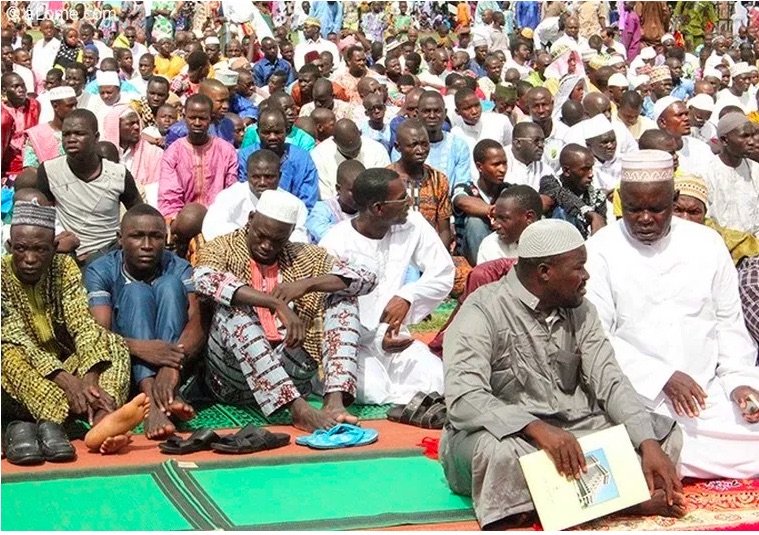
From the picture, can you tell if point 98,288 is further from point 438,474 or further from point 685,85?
point 685,85

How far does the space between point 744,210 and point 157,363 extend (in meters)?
4.53

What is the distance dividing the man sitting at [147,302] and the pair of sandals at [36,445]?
62 centimetres

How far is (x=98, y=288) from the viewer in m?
5.80

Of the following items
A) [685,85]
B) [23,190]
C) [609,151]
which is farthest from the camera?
[685,85]

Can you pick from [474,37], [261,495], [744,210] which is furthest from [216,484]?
[474,37]

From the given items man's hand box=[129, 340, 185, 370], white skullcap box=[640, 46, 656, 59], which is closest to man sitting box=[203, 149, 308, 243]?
man's hand box=[129, 340, 185, 370]

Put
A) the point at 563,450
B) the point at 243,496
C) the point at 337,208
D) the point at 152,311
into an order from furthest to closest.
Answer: the point at 337,208
the point at 152,311
the point at 243,496
the point at 563,450

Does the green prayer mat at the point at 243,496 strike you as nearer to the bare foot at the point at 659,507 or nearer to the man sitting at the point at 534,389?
the man sitting at the point at 534,389

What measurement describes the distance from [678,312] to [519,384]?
0.89 m

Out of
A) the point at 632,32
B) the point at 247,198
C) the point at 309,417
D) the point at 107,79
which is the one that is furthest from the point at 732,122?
the point at 632,32

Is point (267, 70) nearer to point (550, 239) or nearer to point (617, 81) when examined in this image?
point (617, 81)

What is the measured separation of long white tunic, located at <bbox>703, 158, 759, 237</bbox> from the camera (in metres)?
8.28

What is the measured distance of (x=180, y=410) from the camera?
546 cm

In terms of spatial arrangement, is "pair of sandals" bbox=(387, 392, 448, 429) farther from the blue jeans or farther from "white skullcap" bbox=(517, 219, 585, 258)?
"white skullcap" bbox=(517, 219, 585, 258)
